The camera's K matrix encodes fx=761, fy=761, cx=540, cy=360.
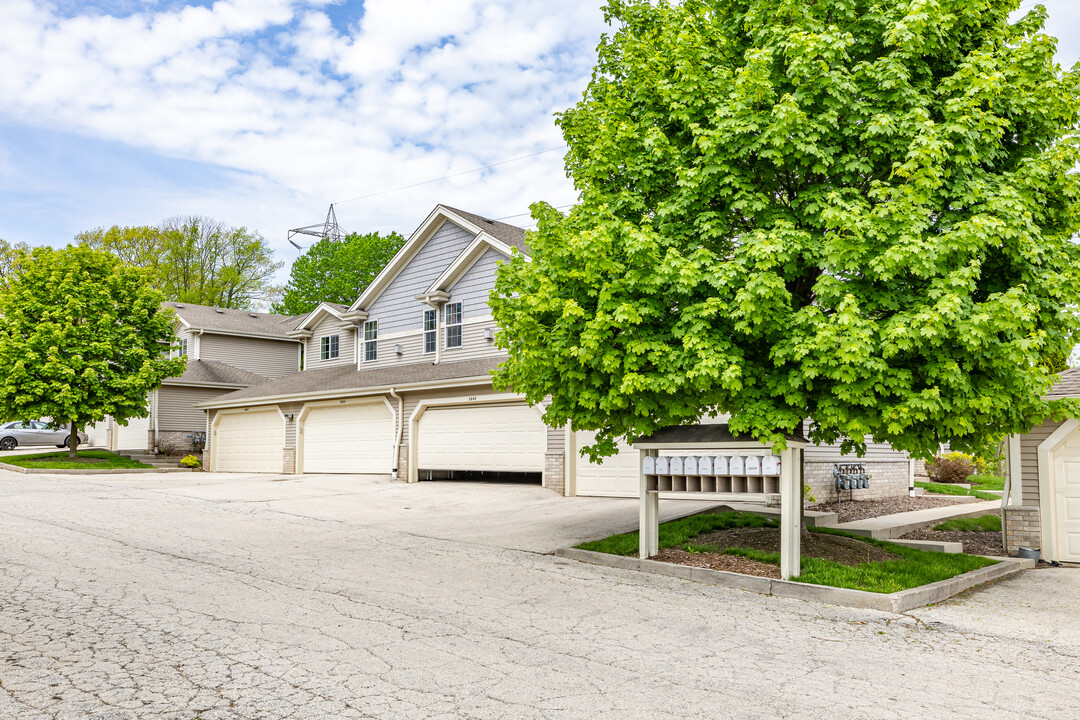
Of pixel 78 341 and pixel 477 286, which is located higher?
pixel 477 286

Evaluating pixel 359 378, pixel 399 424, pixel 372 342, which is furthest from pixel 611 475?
pixel 372 342

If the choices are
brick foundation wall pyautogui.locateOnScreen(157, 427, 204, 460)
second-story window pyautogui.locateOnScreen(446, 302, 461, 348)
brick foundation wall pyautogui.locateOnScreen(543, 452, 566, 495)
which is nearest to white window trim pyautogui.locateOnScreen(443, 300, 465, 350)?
second-story window pyautogui.locateOnScreen(446, 302, 461, 348)

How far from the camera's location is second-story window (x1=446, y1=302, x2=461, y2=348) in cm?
2200

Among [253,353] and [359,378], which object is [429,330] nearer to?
[359,378]

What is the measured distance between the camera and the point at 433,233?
77.8ft

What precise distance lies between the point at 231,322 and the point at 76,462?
390 inches

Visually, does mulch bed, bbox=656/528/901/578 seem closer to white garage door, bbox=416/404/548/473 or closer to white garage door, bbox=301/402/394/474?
white garage door, bbox=416/404/548/473

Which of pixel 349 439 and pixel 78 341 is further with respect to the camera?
pixel 78 341

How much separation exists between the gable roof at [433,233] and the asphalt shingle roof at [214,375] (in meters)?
9.69

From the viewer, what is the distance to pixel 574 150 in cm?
1076

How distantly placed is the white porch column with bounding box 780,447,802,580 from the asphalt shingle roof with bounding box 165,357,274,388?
27.8 metres

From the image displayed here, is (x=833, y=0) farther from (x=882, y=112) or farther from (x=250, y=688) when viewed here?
(x=250, y=688)

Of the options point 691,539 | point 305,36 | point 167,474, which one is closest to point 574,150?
point 691,539

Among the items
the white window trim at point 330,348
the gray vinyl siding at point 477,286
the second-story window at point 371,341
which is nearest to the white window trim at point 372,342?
the second-story window at point 371,341
